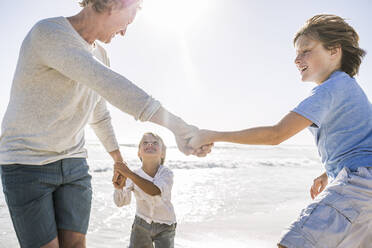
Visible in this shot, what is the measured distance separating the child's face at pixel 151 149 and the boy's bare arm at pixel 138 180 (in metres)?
0.49

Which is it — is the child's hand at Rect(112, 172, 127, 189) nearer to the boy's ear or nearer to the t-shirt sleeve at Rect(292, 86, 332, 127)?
the t-shirt sleeve at Rect(292, 86, 332, 127)

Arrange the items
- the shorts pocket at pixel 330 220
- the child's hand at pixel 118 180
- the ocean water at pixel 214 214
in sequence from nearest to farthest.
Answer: the shorts pocket at pixel 330 220
the child's hand at pixel 118 180
the ocean water at pixel 214 214

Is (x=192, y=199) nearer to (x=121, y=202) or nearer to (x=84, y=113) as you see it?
(x=121, y=202)

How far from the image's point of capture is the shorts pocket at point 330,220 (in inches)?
73.4

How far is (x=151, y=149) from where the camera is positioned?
3727 mm

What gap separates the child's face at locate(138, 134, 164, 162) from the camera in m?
3.71

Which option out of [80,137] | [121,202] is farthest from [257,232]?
[80,137]

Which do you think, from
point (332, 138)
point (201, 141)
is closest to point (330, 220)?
point (332, 138)

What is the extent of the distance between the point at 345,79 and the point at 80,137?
74.5 inches

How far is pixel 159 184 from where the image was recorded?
3416 mm

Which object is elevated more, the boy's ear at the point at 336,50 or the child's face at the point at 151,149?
the boy's ear at the point at 336,50

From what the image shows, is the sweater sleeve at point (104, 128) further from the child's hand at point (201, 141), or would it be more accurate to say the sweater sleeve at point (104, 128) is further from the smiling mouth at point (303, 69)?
the smiling mouth at point (303, 69)

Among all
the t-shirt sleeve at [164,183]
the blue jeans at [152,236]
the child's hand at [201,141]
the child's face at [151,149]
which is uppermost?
the child's hand at [201,141]

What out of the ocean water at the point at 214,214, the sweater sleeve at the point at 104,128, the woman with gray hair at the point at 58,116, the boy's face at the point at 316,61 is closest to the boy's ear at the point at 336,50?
the boy's face at the point at 316,61
